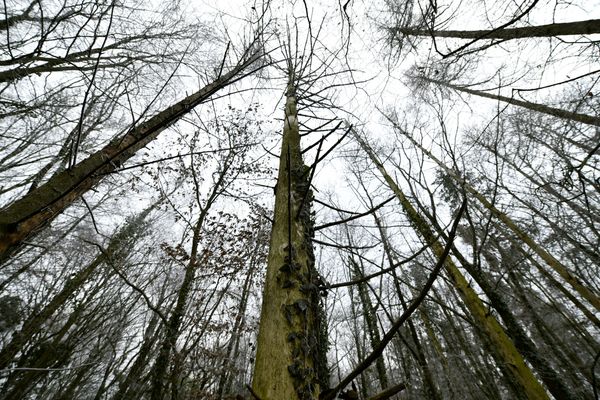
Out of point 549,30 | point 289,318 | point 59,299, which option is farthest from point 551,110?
point 59,299

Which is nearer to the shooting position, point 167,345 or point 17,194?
point 167,345

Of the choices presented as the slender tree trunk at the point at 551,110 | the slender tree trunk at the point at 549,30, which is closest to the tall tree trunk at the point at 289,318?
the slender tree trunk at the point at 549,30

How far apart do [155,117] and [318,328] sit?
331 cm

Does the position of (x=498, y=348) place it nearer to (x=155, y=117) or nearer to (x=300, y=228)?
(x=300, y=228)

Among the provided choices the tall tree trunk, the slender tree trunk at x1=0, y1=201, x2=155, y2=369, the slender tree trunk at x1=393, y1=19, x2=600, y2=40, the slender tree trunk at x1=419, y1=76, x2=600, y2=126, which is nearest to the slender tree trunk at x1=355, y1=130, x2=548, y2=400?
the tall tree trunk

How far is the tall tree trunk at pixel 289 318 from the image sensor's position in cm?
90

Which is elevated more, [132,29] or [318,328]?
[132,29]

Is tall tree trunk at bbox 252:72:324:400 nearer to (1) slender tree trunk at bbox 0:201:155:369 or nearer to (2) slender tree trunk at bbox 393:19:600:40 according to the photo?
(1) slender tree trunk at bbox 0:201:155:369

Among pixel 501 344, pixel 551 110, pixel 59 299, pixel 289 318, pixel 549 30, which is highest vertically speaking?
pixel 551 110

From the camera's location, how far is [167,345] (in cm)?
459

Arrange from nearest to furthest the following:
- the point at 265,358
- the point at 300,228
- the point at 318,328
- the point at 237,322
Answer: the point at 265,358, the point at 318,328, the point at 300,228, the point at 237,322

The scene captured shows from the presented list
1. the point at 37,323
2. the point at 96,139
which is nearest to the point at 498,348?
the point at 37,323

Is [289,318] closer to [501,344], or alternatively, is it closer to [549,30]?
[501,344]

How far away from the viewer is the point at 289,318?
42.7 inches
